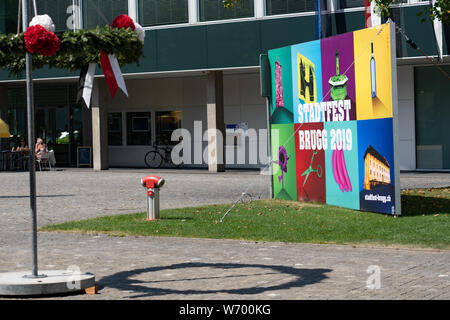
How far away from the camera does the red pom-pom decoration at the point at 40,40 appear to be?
299 inches

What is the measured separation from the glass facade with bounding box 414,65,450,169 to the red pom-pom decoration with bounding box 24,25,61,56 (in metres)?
23.0

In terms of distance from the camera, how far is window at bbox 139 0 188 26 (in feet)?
101

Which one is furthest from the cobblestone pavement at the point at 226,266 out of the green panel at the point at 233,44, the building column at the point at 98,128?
the building column at the point at 98,128

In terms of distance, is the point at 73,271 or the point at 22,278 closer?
the point at 22,278

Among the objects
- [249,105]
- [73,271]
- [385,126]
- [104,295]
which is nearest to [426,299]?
[104,295]

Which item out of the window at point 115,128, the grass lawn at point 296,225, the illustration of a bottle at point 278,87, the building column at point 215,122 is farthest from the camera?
the window at point 115,128

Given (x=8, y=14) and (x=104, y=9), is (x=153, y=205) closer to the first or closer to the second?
(x=104, y=9)

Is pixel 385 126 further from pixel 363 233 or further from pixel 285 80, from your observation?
pixel 285 80

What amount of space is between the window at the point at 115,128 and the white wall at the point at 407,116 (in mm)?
14609

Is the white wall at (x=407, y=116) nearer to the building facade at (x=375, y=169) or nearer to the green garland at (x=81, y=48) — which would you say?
the building facade at (x=375, y=169)

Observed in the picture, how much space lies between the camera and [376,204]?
560 inches

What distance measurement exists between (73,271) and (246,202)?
890 cm

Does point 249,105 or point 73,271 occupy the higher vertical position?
point 249,105
